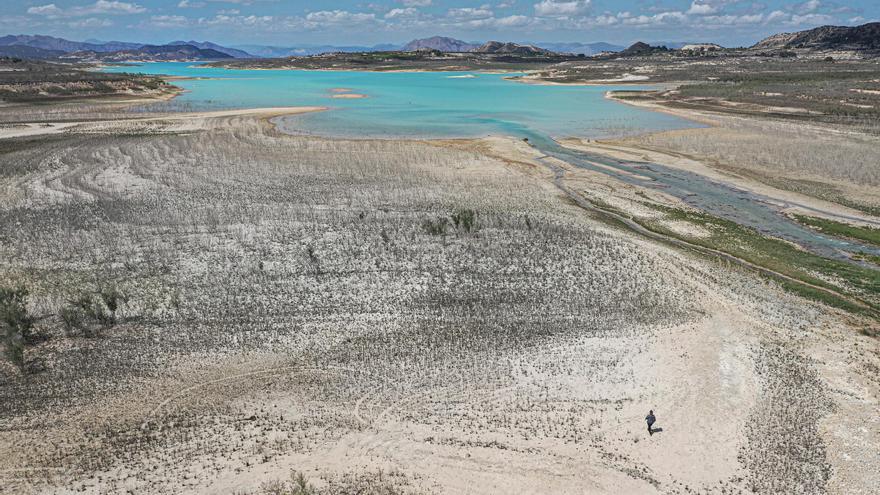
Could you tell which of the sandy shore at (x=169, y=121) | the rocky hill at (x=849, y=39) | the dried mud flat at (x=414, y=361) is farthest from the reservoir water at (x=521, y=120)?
the rocky hill at (x=849, y=39)

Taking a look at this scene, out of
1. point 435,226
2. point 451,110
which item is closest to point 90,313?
point 435,226

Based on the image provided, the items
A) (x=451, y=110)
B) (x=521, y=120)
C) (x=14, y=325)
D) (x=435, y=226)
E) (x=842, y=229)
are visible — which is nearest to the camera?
(x=14, y=325)

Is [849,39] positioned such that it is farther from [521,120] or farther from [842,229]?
[842,229]

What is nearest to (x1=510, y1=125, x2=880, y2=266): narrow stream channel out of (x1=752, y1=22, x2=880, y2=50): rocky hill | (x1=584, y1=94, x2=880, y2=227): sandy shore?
(x1=584, y1=94, x2=880, y2=227): sandy shore

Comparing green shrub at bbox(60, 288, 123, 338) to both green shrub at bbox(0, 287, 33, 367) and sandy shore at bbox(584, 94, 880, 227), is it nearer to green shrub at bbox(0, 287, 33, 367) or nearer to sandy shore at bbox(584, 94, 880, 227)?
green shrub at bbox(0, 287, 33, 367)

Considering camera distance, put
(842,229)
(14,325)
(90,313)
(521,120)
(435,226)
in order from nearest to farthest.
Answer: (14,325)
(90,313)
(435,226)
(842,229)
(521,120)

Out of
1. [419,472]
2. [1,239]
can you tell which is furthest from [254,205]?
[419,472]

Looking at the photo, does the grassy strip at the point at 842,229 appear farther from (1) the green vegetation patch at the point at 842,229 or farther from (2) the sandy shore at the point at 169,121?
(2) the sandy shore at the point at 169,121
